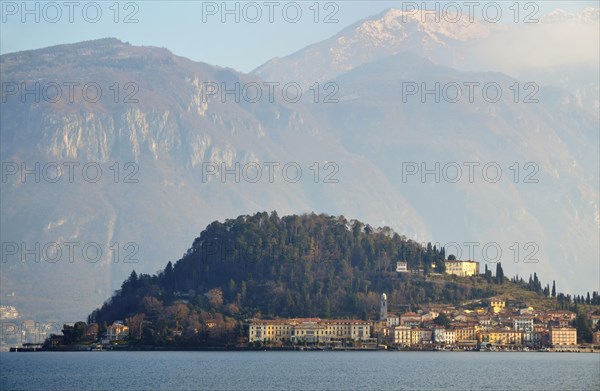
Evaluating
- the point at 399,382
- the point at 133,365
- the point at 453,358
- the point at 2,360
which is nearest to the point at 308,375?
the point at 399,382

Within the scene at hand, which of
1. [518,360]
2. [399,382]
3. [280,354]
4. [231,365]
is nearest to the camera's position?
[399,382]

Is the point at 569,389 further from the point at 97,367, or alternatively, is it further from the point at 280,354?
the point at 280,354

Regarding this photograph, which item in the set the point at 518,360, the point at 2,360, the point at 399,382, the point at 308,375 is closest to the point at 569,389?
the point at 399,382

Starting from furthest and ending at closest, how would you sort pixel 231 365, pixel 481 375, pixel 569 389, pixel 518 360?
pixel 518 360
pixel 231 365
pixel 481 375
pixel 569 389

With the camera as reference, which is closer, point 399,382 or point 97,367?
point 399,382

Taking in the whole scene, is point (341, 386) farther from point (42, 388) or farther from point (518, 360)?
point (518, 360)

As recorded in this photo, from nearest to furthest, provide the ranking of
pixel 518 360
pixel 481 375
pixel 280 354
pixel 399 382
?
pixel 399 382, pixel 481 375, pixel 518 360, pixel 280 354
